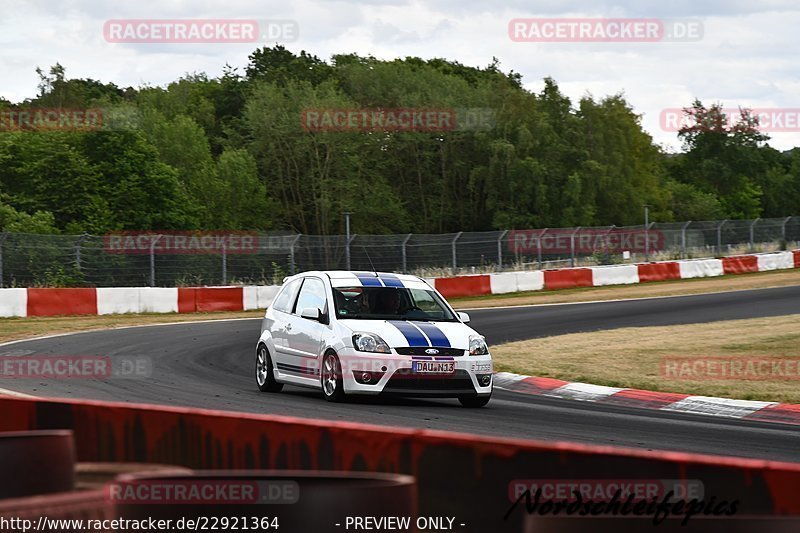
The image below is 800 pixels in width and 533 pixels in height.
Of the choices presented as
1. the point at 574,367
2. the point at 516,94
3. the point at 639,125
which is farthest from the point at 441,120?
the point at 574,367

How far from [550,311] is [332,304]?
1537 centimetres

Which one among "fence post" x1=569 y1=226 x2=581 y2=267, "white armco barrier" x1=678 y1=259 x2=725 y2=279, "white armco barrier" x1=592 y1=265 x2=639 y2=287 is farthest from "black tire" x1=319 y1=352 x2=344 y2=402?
"white armco barrier" x1=678 y1=259 x2=725 y2=279

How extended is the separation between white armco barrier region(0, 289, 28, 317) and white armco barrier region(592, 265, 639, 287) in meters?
18.5

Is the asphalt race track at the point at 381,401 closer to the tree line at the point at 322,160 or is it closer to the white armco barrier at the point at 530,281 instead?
the white armco barrier at the point at 530,281

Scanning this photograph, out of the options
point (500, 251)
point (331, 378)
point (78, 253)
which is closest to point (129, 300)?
point (78, 253)

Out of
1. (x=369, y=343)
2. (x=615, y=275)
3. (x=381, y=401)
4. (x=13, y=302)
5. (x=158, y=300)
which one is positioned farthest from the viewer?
(x=615, y=275)

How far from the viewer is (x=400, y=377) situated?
488 inches

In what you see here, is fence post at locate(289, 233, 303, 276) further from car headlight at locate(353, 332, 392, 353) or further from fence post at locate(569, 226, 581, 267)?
car headlight at locate(353, 332, 392, 353)

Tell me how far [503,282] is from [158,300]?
11043mm

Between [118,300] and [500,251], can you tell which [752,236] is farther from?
[118,300]

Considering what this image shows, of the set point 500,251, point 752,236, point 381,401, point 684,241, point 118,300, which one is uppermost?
point 752,236

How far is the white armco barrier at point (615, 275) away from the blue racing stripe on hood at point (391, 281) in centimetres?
2473

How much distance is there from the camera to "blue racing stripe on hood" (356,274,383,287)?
44.9ft

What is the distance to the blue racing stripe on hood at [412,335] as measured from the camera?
12.5 meters
